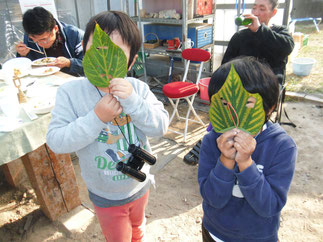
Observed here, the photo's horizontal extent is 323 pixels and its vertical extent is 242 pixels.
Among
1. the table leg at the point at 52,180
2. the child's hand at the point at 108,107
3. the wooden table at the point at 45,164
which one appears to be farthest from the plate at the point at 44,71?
the child's hand at the point at 108,107

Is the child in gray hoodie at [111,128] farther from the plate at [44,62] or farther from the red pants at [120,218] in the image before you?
the plate at [44,62]

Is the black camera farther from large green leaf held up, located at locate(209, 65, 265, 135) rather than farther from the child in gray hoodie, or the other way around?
large green leaf held up, located at locate(209, 65, 265, 135)

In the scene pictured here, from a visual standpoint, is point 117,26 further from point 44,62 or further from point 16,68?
point 44,62

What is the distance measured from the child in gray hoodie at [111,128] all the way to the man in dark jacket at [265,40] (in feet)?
5.26

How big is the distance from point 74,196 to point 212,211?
57.3 inches

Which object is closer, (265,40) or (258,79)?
(258,79)

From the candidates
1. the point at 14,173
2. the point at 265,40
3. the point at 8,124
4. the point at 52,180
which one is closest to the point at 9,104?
the point at 8,124

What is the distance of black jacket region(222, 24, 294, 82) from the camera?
2.36 metres

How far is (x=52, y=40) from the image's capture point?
241 centimetres

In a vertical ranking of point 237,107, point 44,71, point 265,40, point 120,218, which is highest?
point 237,107

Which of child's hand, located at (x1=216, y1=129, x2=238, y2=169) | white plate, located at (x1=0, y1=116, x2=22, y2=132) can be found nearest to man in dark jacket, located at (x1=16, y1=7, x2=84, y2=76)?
white plate, located at (x1=0, y1=116, x2=22, y2=132)

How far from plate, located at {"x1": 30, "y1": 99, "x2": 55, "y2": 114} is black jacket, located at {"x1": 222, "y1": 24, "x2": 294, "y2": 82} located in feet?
5.84

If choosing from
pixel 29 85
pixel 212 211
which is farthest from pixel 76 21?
pixel 212 211

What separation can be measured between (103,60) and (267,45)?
208 centimetres
